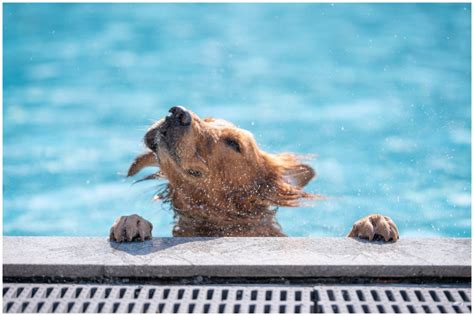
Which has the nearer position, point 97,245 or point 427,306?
point 427,306

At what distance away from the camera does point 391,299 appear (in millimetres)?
3715

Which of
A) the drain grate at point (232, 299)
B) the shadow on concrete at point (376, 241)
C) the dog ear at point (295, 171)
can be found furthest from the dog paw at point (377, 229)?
the dog ear at point (295, 171)

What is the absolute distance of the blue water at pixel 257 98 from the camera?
9.06 metres

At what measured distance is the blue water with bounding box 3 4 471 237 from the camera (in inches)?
357

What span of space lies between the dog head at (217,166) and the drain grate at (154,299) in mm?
1373

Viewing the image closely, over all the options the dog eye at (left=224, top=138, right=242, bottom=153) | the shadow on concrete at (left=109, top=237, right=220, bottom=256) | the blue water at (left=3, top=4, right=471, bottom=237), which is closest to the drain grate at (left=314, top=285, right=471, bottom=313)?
the shadow on concrete at (left=109, top=237, right=220, bottom=256)

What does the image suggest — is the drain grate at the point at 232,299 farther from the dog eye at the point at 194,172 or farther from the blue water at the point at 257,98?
the blue water at the point at 257,98

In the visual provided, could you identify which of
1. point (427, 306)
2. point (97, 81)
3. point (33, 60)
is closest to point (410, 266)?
point (427, 306)

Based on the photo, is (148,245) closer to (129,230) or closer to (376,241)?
(129,230)

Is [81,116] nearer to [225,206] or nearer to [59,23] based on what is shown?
[59,23]

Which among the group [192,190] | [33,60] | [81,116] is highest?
[33,60]

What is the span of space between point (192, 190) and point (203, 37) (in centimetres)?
773

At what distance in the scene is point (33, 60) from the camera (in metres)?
12.2

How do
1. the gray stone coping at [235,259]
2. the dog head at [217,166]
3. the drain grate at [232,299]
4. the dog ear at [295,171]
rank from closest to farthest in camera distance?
the drain grate at [232,299] < the gray stone coping at [235,259] < the dog head at [217,166] < the dog ear at [295,171]
